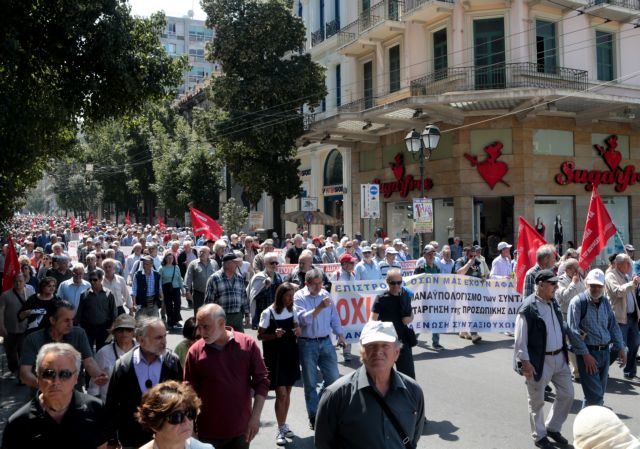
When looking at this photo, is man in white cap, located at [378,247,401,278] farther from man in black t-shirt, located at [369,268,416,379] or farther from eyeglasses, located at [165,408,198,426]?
eyeglasses, located at [165,408,198,426]

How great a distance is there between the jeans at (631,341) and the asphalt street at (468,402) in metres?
0.19

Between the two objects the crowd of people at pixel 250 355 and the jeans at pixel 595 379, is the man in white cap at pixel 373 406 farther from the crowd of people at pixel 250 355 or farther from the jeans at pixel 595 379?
the jeans at pixel 595 379

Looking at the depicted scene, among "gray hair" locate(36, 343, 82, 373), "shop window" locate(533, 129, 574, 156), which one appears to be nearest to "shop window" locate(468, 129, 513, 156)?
"shop window" locate(533, 129, 574, 156)

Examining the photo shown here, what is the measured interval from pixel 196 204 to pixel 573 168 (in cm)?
2588

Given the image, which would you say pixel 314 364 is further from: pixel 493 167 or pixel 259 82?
pixel 259 82

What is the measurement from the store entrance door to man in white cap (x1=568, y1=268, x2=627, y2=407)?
1715cm

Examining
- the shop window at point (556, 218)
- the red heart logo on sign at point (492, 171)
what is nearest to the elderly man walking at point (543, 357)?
the red heart logo on sign at point (492, 171)

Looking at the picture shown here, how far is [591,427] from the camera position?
2930mm

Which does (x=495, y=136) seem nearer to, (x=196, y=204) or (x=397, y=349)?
(x=397, y=349)

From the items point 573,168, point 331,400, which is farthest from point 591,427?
point 573,168

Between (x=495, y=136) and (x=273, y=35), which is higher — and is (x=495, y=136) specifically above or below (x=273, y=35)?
below

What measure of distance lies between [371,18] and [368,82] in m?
3.05

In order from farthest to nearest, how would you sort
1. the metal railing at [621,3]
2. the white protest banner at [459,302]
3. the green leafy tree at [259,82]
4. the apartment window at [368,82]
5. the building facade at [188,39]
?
the building facade at [188,39] → the apartment window at [368,82] → the green leafy tree at [259,82] → the metal railing at [621,3] → the white protest banner at [459,302]

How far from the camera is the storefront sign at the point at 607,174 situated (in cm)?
2416
